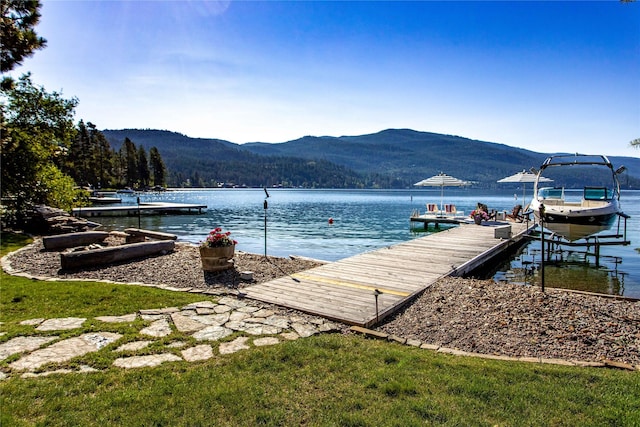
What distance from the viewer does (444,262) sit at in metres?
9.96

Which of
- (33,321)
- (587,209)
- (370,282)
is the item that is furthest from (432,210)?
(33,321)

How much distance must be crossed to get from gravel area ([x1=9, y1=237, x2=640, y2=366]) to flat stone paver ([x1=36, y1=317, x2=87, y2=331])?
2381 millimetres

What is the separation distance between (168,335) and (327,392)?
218cm

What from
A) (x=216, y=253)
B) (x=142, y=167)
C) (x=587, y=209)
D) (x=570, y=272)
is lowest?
(x=570, y=272)

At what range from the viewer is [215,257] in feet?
25.5

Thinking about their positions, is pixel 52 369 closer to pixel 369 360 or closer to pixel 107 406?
pixel 107 406

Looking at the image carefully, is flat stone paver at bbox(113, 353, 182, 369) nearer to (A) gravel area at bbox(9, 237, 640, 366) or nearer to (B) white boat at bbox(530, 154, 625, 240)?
(A) gravel area at bbox(9, 237, 640, 366)

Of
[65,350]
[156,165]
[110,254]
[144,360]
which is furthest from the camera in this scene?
[156,165]

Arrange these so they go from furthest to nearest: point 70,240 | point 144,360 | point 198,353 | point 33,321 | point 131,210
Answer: point 131,210 < point 70,240 < point 33,321 < point 198,353 < point 144,360

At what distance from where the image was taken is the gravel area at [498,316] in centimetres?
462

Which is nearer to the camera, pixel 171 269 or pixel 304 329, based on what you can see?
pixel 304 329

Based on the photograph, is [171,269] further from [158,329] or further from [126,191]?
[126,191]

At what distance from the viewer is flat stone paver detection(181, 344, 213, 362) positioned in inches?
150

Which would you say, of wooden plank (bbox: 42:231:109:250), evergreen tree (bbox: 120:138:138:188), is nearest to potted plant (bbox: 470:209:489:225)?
wooden plank (bbox: 42:231:109:250)
